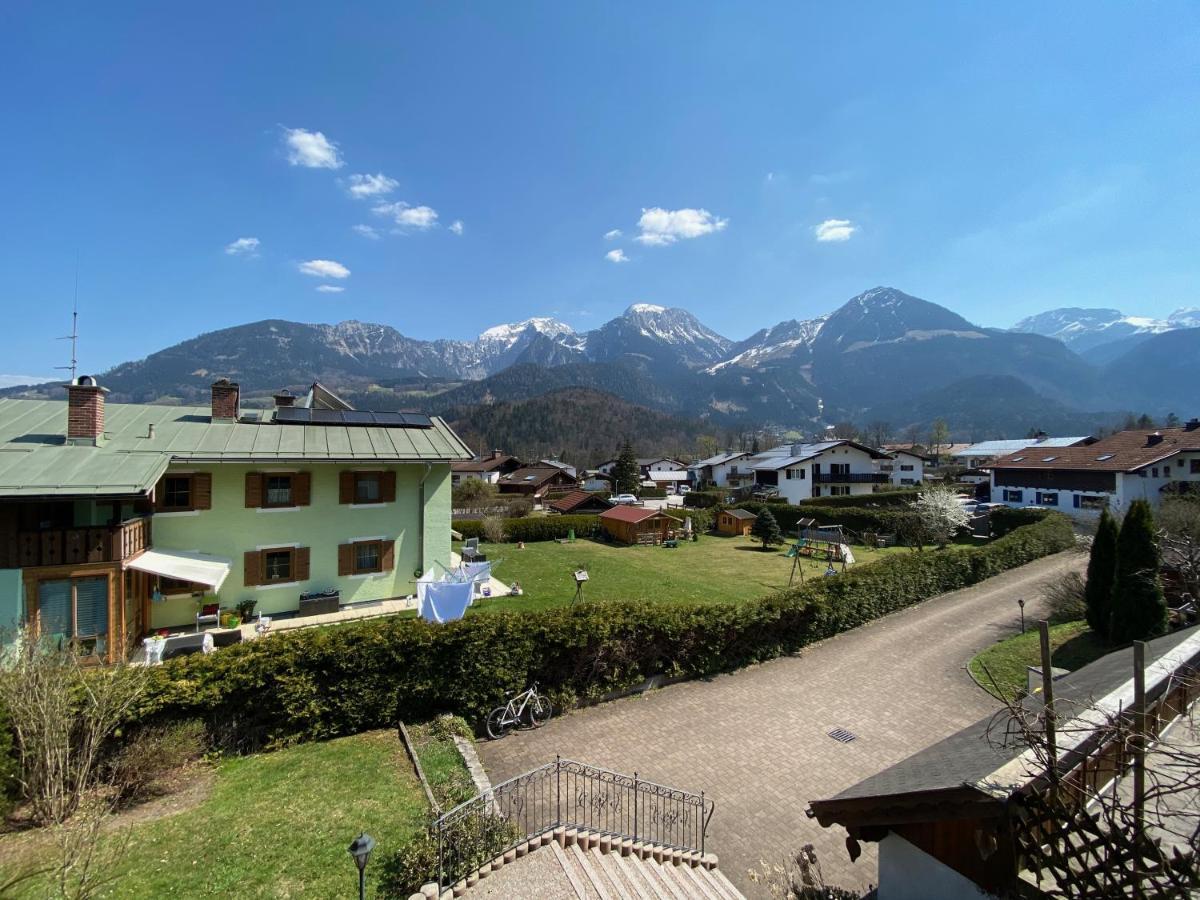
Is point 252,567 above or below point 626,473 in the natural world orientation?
below

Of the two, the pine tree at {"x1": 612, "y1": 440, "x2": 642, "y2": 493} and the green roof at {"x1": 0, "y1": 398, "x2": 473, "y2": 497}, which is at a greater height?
the green roof at {"x1": 0, "y1": 398, "x2": 473, "y2": 497}

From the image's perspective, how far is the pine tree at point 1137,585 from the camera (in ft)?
45.9

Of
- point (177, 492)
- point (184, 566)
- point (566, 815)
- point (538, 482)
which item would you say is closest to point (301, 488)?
point (177, 492)

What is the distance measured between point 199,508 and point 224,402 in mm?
4701

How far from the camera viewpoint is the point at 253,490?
17719 mm

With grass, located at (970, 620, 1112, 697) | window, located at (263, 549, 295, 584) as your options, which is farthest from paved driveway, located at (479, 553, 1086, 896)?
window, located at (263, 549, 295, 584)

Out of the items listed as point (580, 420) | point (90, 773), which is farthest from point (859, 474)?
point (580, 420)

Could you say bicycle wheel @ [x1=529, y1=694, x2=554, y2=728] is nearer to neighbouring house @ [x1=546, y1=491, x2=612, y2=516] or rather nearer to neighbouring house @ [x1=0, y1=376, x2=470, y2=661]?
neighbouring house @ [x1=0, y1=376, x2=470, y2=661]

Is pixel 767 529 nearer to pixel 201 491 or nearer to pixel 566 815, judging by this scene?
pixel 566 815

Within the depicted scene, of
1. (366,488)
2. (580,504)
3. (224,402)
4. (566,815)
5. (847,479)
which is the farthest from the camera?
(847,479)

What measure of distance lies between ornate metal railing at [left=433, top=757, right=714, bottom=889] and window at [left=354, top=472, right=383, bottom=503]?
13.3 metres

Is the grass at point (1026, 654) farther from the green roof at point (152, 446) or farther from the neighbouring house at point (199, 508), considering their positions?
the green roof at point (152, 446)

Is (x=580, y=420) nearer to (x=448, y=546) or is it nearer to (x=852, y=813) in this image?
(x=448, y=546)

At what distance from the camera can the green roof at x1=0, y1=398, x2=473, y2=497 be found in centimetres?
1337
